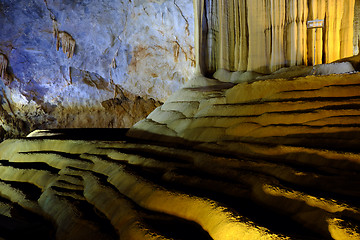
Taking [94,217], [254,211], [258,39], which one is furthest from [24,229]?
[258,39]

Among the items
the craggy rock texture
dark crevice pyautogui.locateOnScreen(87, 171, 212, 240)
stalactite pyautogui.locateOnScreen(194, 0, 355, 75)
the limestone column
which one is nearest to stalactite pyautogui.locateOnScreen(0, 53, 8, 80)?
the craggy rock texture

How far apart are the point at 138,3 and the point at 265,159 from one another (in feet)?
31.5

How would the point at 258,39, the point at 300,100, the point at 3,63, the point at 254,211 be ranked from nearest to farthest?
the point at 254,211 → the point at 300,100 → the point at 258,39 → the point at 3,63

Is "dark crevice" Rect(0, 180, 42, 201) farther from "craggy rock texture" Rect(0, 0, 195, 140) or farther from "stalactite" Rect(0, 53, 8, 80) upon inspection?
"stalactite" Rect(0, 53, 8, 80)

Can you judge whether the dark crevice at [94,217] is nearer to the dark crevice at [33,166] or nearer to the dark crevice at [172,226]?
the dark crevice at [172,226]

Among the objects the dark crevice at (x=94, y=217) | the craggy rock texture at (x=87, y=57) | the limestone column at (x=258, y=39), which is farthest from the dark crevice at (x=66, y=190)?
the craggy rock texture at (x=87, y=57)

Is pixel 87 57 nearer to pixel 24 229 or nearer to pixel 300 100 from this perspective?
pixel 300 100

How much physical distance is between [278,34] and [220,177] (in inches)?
221

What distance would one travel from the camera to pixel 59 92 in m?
13.7

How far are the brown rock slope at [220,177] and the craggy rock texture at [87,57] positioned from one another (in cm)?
741

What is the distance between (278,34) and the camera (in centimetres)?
738

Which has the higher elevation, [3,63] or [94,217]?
[3,63]

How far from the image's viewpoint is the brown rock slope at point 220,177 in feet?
7.00

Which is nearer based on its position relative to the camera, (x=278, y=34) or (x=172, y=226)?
(x=172, y=226)
